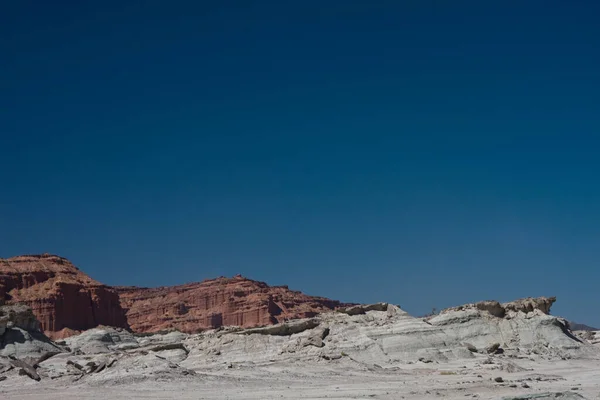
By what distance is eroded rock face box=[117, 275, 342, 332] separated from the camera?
131m

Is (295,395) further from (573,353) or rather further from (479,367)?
(573,353)

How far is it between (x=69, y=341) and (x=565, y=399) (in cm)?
6557

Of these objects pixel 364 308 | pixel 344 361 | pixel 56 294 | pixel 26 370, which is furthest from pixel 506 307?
pixel 56 294

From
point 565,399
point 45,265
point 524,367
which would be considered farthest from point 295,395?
point 45,265

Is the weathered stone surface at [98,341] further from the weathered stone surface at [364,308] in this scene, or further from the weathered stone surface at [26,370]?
the weathered stone surface at [364,308]

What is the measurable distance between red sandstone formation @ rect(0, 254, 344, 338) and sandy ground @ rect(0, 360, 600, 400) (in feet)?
188

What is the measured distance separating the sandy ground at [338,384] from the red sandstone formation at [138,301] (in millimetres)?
57362

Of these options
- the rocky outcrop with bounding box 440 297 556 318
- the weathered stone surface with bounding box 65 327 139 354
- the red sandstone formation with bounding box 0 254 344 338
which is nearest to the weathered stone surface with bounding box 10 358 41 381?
the weathered stone surface with bounding box 65 327 139 354

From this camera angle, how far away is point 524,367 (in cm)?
3762

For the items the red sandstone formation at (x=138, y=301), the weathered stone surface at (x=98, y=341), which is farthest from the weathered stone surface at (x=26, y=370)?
the red sandstone formation at (x=138, y=301)

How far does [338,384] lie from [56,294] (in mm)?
78396

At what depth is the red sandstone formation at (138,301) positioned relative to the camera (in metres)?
98.7

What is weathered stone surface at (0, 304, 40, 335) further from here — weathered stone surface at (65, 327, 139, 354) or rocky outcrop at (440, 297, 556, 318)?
rocky outcrop at (440, 297, 556, 318)

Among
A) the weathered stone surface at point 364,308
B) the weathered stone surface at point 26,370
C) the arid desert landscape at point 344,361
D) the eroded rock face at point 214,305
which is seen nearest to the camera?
the arid desert landscape at point 344,361
